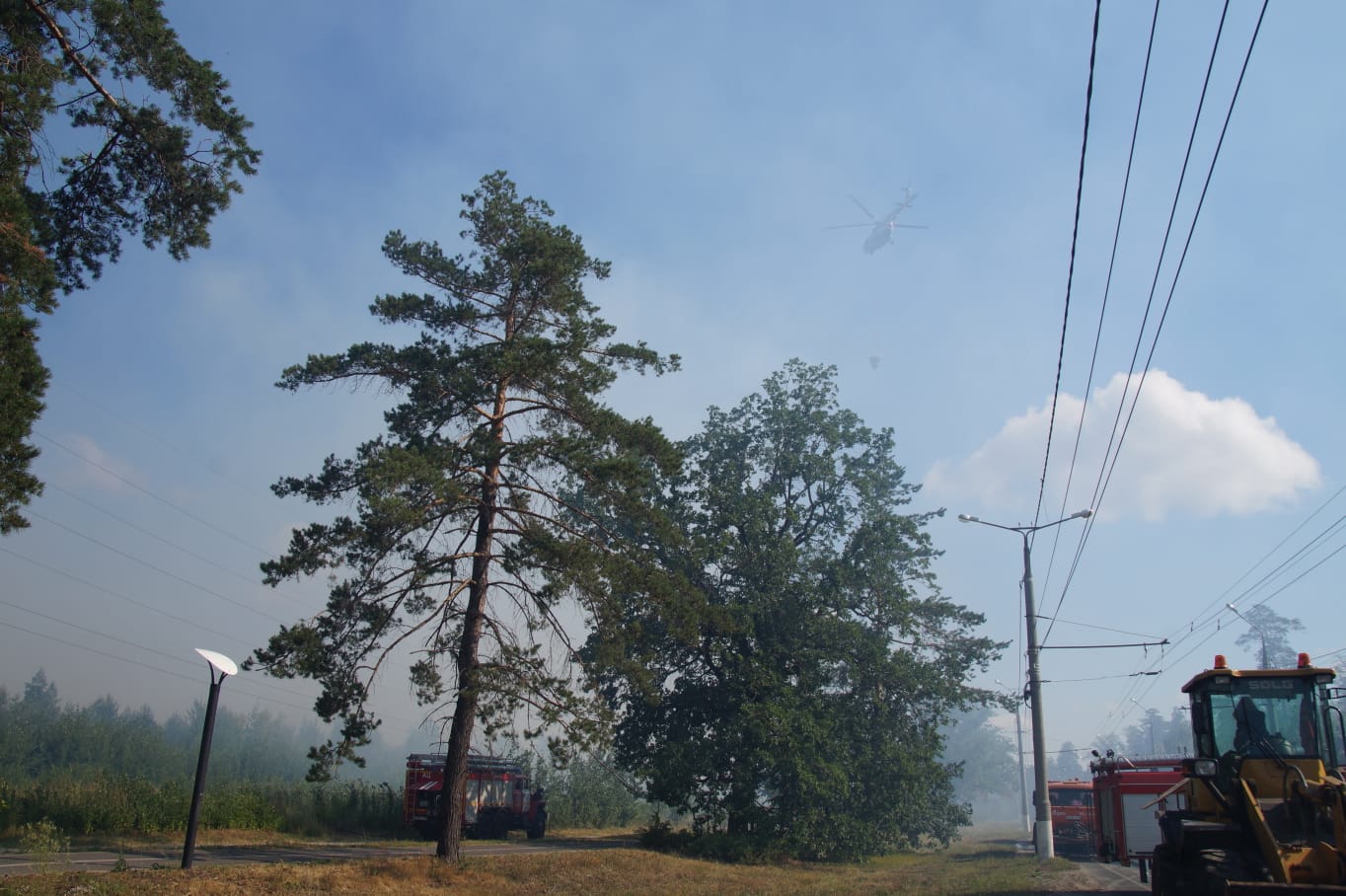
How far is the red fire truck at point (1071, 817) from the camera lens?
106 feet

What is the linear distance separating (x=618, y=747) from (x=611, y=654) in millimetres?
15047

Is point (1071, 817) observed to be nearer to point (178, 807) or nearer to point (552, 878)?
point (552, 878)

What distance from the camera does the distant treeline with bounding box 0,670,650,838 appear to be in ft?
77.5

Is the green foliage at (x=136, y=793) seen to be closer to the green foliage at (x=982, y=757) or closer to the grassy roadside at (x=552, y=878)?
the grassy roadside at (x=552, y=878)

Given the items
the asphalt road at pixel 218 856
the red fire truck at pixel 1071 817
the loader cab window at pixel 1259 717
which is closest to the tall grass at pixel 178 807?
the asphalt road at pixel 218 856

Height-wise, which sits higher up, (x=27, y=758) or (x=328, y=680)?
(x=328, y=680)

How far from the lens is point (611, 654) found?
20.2 meters

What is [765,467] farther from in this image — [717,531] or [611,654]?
[611,654]

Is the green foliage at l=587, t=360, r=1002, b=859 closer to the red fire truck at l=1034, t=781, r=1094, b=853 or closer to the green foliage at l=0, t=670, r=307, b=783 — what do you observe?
the red fire truck at l=1034, t=781, r=1094, b=853

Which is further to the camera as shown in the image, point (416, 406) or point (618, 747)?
point (618, 747)

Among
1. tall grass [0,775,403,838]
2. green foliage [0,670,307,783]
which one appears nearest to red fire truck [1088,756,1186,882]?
tall grass [0,775,403,838]

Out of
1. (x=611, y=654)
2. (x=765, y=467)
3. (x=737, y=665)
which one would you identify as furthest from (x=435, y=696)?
(x=765, y=467)

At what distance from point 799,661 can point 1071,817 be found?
11.9m

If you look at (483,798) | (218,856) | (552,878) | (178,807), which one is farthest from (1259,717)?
(483,798)
